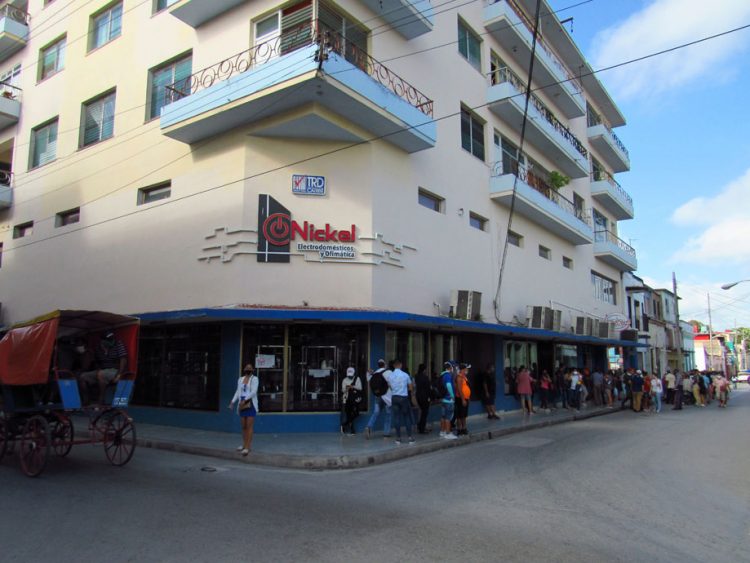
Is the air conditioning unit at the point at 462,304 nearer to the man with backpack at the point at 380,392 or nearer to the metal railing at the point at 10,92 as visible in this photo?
the man with backpack at the point at 380,392

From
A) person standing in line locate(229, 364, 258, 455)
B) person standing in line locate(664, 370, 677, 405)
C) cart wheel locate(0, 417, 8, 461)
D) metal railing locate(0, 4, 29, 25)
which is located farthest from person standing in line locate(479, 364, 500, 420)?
metal railing locate(0, 4, 29, 25)

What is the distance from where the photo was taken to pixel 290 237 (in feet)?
45.3

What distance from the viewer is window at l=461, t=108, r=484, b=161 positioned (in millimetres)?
19203

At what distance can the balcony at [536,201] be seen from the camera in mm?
19844

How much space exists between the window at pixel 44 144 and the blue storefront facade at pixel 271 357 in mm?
9560

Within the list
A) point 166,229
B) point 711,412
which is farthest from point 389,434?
point 711,412

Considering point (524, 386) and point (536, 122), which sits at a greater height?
point (536, 122)

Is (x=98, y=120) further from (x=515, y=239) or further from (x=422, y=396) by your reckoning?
(x=515, y=239)

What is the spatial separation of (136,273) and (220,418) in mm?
5618

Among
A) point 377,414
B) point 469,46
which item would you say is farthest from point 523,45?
point 377,414

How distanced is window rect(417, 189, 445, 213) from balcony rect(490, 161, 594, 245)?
3.47 metres

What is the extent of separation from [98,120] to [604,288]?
27.8 metres

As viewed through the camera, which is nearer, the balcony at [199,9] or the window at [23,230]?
the balcony at [199,9]

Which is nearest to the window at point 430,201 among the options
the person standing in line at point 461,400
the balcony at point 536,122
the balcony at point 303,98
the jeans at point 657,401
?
the balcony at point 303,98
